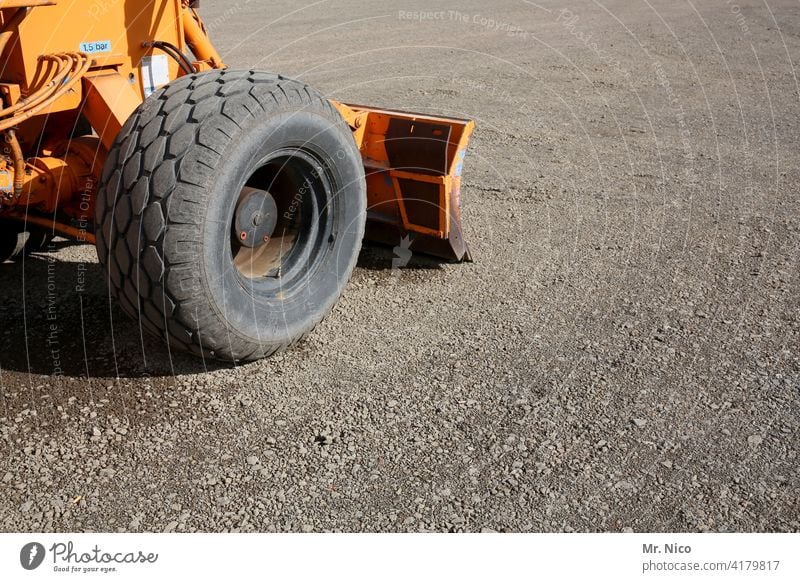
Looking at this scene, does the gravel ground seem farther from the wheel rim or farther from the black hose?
the black hose

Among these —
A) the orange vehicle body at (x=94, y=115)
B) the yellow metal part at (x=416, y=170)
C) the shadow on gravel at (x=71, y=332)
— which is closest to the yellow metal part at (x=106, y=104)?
the orange vehicle body at (x=94, y=115)

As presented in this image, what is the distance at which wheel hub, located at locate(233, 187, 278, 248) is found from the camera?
349 centimetres

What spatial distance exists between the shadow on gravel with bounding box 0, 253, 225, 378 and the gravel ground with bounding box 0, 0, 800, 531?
0.01 metres

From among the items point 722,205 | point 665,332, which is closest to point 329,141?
point 665,332

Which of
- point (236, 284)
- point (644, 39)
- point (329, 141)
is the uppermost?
point (329, 141)

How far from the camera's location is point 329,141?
3623 mm

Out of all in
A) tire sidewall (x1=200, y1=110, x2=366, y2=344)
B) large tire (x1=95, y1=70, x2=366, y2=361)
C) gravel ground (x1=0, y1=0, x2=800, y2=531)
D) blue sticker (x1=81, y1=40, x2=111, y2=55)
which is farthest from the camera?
blue sticker (x1=81, y1=40, x2=111, y2=55)

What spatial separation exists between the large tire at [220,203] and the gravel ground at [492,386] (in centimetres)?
28

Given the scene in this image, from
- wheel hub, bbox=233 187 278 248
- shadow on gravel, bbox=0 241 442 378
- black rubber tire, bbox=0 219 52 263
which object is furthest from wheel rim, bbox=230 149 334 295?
black rubber tire, bbox=0 219 52 263

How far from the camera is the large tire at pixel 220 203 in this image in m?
3.06

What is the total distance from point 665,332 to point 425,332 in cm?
107

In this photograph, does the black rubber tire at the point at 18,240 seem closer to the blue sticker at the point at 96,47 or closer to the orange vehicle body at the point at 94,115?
the orange vehicle body at the point at 94,115

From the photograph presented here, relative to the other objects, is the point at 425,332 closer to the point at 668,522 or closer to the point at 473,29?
the point at 668,522

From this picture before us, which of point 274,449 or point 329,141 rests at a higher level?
point 329,141
